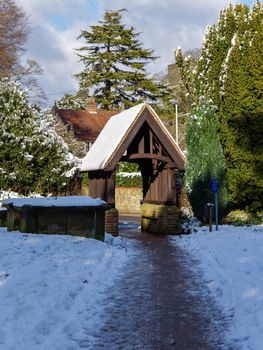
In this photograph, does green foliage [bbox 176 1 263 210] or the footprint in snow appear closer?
the footprint in snow

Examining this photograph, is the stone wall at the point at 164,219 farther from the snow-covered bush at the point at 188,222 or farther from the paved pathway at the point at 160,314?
the paved pathway at the point at 160,314

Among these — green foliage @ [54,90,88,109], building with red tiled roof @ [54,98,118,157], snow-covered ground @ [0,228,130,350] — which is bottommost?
snow-covered ground @ [0,228,130,350]

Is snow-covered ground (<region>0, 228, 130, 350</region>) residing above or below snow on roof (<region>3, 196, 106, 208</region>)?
below

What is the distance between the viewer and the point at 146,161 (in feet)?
70.0

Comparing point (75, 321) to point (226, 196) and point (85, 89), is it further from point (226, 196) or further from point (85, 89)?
point (85, 89)

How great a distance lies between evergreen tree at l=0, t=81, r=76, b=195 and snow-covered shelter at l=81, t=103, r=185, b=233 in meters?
3.19

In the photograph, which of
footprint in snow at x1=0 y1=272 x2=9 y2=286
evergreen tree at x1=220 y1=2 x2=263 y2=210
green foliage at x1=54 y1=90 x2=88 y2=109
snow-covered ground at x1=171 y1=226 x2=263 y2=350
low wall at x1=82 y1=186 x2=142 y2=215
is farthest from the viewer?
green foliage at x1=54 y1=90 x2=88 y2=109

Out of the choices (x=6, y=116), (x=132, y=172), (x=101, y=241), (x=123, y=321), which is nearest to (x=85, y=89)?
(x=132, y=172)

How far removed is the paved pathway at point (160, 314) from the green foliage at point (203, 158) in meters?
9.71

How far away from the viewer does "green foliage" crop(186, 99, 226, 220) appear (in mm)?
20188

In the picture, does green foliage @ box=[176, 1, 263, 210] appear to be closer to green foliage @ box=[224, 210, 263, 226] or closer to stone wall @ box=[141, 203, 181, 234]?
green foliage @ box=[224, 210, 263, 226]

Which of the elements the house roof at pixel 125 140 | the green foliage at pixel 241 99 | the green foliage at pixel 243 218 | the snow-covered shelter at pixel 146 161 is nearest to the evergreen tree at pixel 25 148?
the snow-covered shelter at pixel 146 161

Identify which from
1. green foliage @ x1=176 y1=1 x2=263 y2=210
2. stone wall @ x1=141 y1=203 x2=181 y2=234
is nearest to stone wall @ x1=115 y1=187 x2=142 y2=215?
green foliage @ x1=176 y1=1 x2=263 y2=210

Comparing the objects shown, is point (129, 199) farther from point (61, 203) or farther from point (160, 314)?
point (160, 314)
